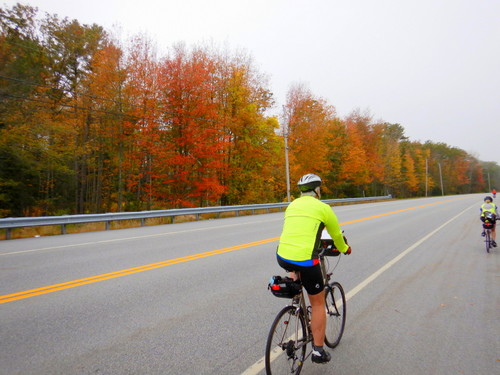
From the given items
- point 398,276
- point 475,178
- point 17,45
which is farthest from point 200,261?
point 475,178

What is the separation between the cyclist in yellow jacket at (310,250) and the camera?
2916mm

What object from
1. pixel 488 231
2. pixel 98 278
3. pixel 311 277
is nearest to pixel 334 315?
pixel 311 277

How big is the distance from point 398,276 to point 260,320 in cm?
352

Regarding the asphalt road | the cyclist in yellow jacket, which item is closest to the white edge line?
the asphalt road

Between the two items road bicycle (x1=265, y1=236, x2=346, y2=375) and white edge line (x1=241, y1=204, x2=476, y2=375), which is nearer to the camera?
road bicycle (x1=265, y1=236, x2=346, y2=375)

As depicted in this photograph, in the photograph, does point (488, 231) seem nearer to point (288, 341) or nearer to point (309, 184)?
point (309, 184)

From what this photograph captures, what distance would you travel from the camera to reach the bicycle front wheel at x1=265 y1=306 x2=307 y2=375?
2824 mm

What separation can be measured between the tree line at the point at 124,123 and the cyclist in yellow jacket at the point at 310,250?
53.2ft

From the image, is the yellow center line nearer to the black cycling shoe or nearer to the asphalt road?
the asphalt road

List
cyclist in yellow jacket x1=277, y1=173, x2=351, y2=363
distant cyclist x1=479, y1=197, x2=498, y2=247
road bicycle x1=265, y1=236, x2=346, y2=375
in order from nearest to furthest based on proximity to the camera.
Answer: road bicycle x1=265, y1=236, x2=346, y2=375 < cyclist in yellow jacket x1=277, y1=173, x2=351, y2=363 < distant cyclist x1=479, y1=197, x2=498, y2=247

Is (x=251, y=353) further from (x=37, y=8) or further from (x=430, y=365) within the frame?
(x=37, y=8)

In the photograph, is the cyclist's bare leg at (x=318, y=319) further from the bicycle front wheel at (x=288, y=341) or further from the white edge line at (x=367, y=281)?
the white edge line at (x=367, y=281)

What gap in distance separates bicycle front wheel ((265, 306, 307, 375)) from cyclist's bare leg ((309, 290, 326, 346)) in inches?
5.0

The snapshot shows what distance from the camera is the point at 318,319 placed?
9.80 feet
